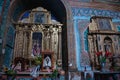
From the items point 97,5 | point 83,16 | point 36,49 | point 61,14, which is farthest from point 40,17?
point 97,5

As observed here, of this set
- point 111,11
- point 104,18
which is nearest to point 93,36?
point 104,18

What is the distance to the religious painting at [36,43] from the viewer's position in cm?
637

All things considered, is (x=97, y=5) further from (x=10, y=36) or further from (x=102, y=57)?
(x=10, y=36)

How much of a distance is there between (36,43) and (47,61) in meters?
1.34

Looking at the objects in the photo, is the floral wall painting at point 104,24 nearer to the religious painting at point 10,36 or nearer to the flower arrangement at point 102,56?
the flower arrangement at point 102,56

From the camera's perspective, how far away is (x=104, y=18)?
633 centimetres

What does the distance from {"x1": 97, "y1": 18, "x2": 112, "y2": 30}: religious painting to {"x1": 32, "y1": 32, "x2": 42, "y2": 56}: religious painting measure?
2.63 m

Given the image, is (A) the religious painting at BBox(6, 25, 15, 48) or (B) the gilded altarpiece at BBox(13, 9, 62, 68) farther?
(B) the gilded altarpiece at BBox(13, 9, 62, 68)

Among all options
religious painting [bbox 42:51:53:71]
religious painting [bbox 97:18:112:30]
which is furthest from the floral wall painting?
religious painting [bbox 42:51:53:71]

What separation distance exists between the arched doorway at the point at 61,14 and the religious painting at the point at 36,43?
104 cm

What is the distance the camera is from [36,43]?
6602 millimetres

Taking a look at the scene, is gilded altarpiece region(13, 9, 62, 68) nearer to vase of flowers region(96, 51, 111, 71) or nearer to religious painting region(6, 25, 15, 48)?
religious painting region(6, 25, 15, 48)

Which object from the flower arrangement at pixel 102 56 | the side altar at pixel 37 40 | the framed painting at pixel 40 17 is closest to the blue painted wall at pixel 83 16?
the flower arrangement at pixel 102 56

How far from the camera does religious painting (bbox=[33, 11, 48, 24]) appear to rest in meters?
6.99
